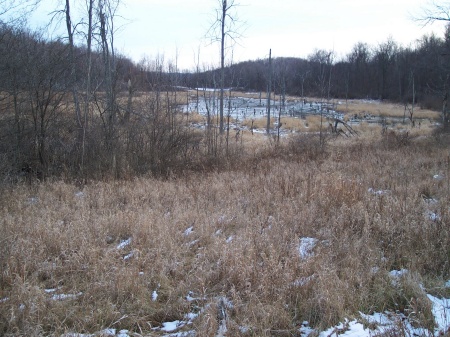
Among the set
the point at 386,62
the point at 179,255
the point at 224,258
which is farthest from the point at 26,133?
the point at 386,62

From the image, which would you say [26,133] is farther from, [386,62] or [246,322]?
[386,62]

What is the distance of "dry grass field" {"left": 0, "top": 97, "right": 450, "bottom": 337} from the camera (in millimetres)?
2846

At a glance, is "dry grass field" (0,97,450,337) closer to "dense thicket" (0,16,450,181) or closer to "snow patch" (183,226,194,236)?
"snow patch" (183,226,194,236)

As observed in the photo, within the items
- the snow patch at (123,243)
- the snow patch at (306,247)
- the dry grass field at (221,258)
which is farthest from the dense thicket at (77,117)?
the snow patch at (306,247)

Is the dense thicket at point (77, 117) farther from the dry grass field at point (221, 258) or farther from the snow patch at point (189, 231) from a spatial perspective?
the snow patch at point (189, 231)

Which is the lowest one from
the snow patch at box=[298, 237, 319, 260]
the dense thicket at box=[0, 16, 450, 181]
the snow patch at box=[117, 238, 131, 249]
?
the snow patch at box=[117, 238, 131, 249]

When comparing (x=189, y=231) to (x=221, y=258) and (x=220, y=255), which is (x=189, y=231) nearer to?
(x=220, y=255)

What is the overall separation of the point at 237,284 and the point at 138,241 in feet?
5.06

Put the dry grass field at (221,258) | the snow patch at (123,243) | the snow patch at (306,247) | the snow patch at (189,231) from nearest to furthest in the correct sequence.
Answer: the dry grass field at (221,258) → the snow patch at (306,247) → the snow patch at (123,243) → the snow patch at (189,231)

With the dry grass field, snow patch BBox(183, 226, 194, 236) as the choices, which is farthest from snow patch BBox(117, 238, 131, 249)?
snow patch BBox(183, 226, 194, 236)

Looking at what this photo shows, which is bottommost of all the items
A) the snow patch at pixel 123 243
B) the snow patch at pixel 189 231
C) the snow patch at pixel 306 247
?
the snow patch at pixel 123 243

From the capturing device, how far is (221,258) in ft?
11.9

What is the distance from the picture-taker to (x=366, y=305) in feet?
9.95

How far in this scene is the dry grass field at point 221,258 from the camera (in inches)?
112
